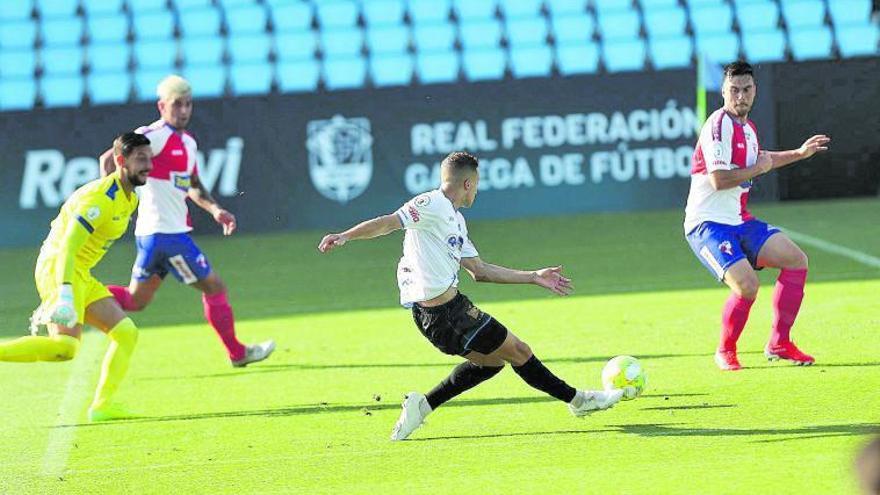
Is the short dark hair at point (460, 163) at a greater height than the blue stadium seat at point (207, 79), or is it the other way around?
the blue stadium seat at point (207, 79)

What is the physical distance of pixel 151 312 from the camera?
13.9 m

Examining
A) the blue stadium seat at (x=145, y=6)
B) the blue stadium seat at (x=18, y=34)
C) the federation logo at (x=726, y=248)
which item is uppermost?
the blue stadium seat at (x=145, y=6)

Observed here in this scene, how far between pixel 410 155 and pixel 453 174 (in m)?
11.6

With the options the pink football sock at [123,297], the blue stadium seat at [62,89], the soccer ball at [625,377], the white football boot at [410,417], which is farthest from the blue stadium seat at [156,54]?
the white football boot at [410,417]

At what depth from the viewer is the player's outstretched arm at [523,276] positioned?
727cm

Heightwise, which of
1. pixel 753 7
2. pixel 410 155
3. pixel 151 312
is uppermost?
pixel 753 7

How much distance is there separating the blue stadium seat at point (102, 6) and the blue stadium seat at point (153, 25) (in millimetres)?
302

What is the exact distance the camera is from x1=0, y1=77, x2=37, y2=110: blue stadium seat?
67.7ft

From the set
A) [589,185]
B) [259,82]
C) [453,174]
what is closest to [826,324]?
[453,174]

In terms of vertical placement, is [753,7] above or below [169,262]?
above

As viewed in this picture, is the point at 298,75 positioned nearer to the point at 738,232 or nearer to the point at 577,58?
the point at 577,58

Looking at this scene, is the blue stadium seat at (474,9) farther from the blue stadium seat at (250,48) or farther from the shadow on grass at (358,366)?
the shadow on grass at (358,366)

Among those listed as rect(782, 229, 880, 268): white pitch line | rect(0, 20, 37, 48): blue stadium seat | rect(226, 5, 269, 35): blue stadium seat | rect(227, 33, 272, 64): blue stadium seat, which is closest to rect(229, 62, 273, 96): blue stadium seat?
rect(227, 33, 272, 64): blue stadium seat

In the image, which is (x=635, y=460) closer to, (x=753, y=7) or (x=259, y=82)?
(x=259, y=82)
